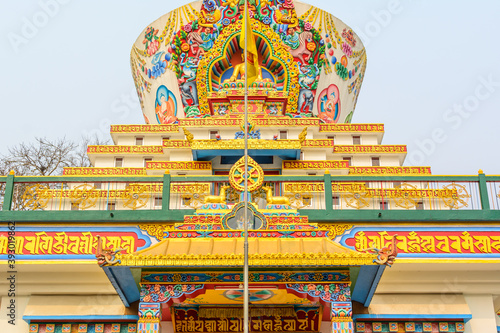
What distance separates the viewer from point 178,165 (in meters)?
20.6

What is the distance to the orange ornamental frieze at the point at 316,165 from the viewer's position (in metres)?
20.5

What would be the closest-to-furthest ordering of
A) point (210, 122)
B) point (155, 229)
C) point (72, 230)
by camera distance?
1. point (72, 230)
2. point (155, 229)
3. point (210, 122)

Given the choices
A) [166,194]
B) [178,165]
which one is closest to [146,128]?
[178,165]

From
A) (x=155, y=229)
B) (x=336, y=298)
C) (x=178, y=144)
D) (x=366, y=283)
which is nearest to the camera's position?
(x=336, y=298)

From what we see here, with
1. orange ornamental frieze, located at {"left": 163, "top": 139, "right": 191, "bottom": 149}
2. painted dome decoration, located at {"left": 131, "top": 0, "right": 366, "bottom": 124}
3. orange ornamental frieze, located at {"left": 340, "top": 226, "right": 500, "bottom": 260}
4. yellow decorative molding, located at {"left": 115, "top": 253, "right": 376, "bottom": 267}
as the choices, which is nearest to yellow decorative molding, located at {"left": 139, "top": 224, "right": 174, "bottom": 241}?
yellow decorative molding, located at {"left": 115, "top": 253, "right": 376, "bottom": 267}

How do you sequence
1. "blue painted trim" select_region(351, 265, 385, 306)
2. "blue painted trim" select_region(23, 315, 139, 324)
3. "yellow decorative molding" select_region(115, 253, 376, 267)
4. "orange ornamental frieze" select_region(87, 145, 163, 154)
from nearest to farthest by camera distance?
"yellow decorative molding" select_region(115, 253, 376, 267)
"blue painted trim" select_region(351, 265, 385, 306)
"blue painted trim" select_region(23, 315, 139, 324)
"orange ornamental frieze" select_region(87, 145, 163, 154)

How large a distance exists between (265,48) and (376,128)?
4.81 meters

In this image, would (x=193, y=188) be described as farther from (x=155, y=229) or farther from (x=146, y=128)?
(x=146, y=128)

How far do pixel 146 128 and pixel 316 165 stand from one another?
21.3 ft

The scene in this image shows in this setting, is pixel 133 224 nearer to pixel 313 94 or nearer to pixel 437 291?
pixel 437 291

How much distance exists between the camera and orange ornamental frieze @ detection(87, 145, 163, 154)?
22.0 meters

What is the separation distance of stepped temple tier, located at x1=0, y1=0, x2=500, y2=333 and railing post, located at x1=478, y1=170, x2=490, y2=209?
0.12ft

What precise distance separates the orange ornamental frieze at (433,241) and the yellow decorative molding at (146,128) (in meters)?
9.61

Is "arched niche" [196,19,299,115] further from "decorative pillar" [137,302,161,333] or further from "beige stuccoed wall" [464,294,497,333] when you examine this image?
"decorative pillar" [137,302,161,333]
